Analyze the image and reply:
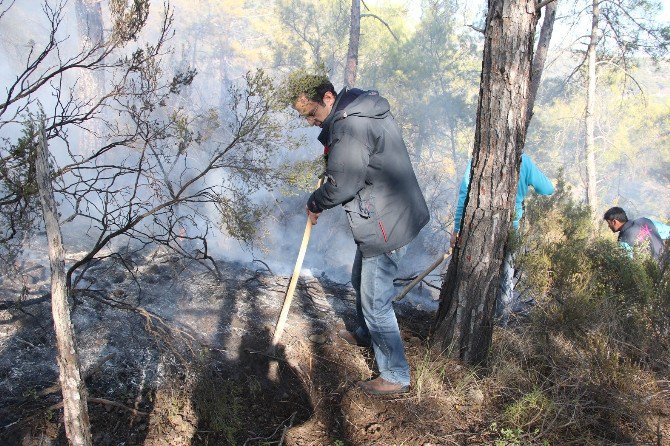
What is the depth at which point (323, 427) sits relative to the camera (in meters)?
2.50

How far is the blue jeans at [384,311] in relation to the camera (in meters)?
2.64

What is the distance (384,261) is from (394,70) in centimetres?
1855

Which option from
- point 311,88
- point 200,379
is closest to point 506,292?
point 311,88

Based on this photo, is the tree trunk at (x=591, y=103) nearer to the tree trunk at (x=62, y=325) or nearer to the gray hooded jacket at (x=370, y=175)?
the gray hooded jacket at (x=370, y=175)

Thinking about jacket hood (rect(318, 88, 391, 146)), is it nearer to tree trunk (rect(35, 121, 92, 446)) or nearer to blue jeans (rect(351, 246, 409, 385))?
blue jeans (rect(351, 246, 409, 385))

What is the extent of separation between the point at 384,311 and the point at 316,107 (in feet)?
4.57

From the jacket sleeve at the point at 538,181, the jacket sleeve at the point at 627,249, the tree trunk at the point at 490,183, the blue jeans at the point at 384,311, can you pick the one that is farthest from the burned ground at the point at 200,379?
the jacket sleeve at the point at 627,249

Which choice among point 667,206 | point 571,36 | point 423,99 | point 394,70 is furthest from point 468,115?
point 667,206

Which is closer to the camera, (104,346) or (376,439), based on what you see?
(376,439)

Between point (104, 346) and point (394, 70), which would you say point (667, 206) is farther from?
point (104, 346)

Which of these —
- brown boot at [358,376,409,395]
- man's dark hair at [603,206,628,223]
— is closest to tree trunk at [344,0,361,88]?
man's dark hair at [603,206,628,223]

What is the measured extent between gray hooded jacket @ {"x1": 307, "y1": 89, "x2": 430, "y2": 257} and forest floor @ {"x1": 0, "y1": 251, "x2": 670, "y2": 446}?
982mm

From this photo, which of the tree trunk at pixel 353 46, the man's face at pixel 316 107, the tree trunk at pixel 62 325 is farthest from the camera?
the tree trunk at pixel 353 46

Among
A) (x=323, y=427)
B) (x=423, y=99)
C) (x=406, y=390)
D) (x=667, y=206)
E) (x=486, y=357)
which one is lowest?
(x=323, y=427)
